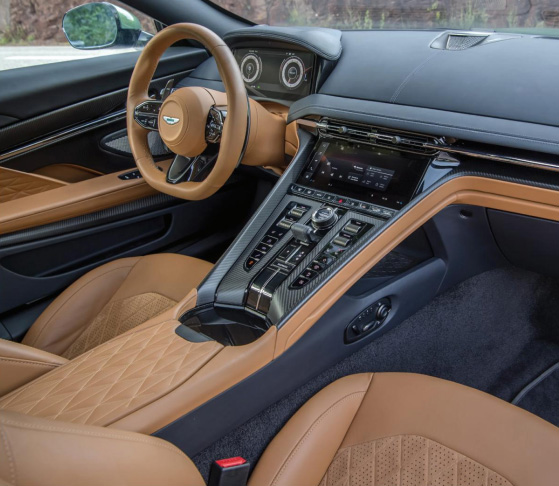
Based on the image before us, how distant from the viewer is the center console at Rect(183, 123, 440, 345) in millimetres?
1274

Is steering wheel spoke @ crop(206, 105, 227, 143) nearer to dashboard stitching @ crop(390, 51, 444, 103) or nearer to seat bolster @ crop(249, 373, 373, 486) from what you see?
dashboard stitching @ crop(390, 51, 444, 103)

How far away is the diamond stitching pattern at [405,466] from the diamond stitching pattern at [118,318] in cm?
66

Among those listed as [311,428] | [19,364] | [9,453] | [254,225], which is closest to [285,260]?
[254,225]

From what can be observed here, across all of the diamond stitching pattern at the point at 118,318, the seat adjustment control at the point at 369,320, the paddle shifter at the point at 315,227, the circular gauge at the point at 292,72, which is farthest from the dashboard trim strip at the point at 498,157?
the diamond stitching pattern at the point at 118,318

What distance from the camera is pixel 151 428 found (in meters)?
0.98

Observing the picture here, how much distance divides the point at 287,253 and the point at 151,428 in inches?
21.3

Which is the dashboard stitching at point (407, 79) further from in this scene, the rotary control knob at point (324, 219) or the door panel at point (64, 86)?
the door panel at point (64, 86)

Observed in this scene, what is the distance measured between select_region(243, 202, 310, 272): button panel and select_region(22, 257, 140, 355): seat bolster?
0.49 metres

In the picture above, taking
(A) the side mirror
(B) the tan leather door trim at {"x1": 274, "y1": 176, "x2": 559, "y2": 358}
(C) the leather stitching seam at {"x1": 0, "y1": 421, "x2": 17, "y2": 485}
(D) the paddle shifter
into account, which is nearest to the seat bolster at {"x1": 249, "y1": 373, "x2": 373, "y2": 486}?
(B) the tan leather door trim at {"x1": 274, "y1": 176, "x2": 559, "y2": 358}

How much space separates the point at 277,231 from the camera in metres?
A: 1.45

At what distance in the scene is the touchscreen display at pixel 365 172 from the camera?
1378 millimetres

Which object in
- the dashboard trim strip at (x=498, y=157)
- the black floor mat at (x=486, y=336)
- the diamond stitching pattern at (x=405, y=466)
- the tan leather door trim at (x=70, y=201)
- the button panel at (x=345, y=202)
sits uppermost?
the dashboard trim strip at (x=498, y=157)

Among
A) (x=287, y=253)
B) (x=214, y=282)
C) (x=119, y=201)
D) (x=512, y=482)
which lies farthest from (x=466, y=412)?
(x=119, y=201)

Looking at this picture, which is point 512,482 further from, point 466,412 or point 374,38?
point 374,38
